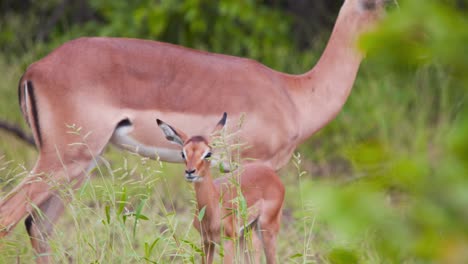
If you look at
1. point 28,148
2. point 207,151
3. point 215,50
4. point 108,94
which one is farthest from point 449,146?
point 215,50

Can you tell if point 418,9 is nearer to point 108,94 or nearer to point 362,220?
point 362,220

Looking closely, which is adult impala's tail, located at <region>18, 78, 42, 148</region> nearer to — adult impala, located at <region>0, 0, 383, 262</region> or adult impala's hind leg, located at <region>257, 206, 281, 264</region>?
adult impala, located at <region>0, 0, 383, 262</region>

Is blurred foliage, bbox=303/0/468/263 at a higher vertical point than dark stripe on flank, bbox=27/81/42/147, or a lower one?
higher

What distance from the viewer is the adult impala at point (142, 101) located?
4.60 metres

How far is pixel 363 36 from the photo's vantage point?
1.01 meters

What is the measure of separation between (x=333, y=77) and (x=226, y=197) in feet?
4.69

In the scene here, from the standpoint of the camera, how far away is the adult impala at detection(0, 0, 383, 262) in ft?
15.1

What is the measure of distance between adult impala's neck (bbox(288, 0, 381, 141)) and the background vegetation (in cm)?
49

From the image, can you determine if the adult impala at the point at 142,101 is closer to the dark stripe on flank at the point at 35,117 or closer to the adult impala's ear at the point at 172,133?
the dark stripe on flank at the point at 35,117

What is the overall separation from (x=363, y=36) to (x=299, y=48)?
9.69 metres

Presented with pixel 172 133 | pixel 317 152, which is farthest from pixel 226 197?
pixel 317 152

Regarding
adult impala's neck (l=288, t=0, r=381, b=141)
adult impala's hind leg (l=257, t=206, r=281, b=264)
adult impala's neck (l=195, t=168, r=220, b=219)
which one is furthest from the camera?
adult impala's neck (l=288, t=0, r=381, b=141)

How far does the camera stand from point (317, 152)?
891 centimetres

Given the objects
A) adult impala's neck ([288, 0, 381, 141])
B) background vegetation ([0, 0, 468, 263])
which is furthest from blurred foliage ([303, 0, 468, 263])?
adult impala's neck ([288, 0, 381, 141])
